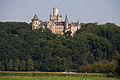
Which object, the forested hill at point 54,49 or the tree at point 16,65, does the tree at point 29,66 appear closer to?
the forested hill at point 54,49

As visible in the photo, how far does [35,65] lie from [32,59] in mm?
5993

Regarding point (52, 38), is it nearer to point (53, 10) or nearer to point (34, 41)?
point (34, 41)

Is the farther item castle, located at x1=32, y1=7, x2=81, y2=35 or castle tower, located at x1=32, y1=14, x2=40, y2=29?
castle, located at x1=32, y1=7, x2=81, y2=35

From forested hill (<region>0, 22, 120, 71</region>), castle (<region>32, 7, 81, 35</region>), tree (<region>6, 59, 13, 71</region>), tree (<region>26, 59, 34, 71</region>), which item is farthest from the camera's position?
castle (<region>32, 7, 81, 35</region>)

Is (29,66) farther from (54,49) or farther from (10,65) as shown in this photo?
(54,49)

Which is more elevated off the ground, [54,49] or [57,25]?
[57,25]

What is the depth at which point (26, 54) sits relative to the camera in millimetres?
133625

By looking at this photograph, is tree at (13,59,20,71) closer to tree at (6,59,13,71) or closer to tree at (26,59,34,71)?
tree at (6,59,13,71)

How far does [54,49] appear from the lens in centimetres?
13512

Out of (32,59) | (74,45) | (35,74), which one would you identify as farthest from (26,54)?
(35,74)

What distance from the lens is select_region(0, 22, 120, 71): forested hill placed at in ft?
408

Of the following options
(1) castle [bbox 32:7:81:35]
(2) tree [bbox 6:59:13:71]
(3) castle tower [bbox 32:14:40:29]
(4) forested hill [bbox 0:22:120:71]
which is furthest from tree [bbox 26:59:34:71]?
(3) castle tower [bbox 32:14:40:29]

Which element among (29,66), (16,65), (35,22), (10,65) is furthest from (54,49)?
(35,22)

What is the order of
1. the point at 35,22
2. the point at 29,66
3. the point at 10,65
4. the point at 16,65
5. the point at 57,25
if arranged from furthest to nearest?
the point at 57,25, the point at 35,22, the point at 29,66, the point at 16,65, the point at 10,65
